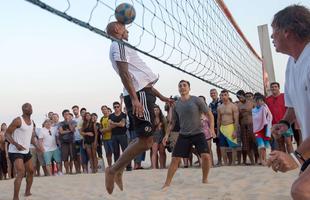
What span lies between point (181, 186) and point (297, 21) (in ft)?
13.5

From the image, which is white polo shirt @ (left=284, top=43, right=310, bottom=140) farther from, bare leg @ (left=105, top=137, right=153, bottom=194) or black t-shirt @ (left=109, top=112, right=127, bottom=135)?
black t-shirt @ (left=109, top=112, right=127, bottom=135)

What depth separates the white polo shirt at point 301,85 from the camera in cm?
184

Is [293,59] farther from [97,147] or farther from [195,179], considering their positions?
[97,147]

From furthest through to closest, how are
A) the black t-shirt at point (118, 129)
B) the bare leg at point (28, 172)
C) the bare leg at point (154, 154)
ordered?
the black t-shirt at point (118, 129), the bare leg at point (154, 154), the bare leg at point (28, 172)

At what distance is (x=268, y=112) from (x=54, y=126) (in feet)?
13.9

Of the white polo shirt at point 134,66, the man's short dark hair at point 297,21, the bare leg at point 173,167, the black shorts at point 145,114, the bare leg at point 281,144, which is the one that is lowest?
the bare leg at point 173,167

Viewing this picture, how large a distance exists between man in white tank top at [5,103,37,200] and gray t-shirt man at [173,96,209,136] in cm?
196

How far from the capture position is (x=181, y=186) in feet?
18.9

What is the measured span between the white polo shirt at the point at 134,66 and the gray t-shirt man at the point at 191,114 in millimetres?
2346

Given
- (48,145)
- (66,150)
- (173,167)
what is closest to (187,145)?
(173,167)

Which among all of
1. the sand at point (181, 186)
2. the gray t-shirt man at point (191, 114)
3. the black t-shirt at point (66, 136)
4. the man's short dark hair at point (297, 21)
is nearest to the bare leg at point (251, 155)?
the sand at point (181, 186)

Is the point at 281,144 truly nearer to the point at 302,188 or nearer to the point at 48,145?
the point at 48,145

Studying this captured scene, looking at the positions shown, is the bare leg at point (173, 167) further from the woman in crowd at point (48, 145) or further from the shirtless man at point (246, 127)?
the woman in crowd at point (48, 145)

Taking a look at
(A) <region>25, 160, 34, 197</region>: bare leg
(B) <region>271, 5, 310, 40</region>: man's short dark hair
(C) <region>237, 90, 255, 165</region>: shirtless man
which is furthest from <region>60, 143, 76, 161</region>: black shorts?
(B) <region>271, 5, 310, 40</region>: man's short dark hair
